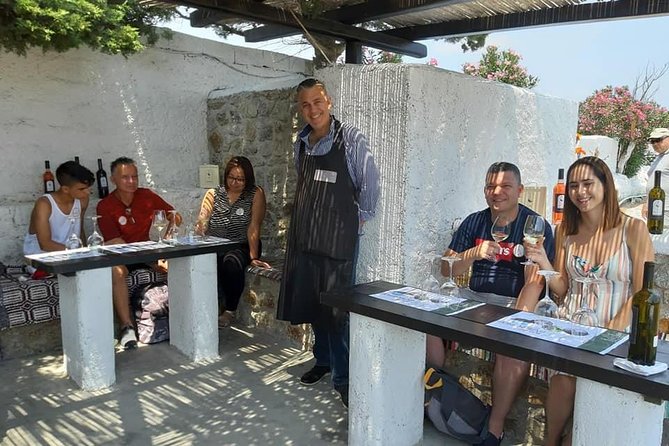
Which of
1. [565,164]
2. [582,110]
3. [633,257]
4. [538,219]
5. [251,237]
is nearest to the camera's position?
[538,219]

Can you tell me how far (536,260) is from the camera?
2.44 meters

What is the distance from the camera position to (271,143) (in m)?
4.97

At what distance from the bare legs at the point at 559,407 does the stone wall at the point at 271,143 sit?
2.88 meters

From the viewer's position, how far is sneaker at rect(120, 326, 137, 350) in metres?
4.24

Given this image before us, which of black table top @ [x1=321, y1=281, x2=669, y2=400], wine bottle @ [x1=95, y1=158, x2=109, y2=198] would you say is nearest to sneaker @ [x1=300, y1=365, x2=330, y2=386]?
black table top @ [x1=321, y1=281, x2=669, y2=400]

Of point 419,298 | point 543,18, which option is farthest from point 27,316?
point 543,18

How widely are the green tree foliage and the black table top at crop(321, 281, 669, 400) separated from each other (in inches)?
112

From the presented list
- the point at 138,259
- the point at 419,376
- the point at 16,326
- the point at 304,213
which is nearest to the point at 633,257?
the point at 419,376

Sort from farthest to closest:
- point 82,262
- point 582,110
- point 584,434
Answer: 1. point 582,110
2. point 82,262
3. point 584,434

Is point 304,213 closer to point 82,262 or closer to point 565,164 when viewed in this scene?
point 82,262

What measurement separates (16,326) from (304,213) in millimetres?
2370

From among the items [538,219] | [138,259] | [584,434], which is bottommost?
[584,434]

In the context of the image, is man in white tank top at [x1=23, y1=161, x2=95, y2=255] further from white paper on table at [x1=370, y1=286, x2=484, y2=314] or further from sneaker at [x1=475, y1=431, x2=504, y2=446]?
sneaker at [x1=475, y1=431, x2=504, y2=446]

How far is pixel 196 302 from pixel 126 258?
0.66m
